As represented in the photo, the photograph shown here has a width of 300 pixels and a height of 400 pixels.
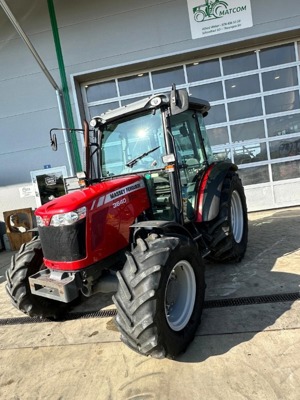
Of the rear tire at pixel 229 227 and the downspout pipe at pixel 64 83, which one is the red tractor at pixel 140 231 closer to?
the rear tire at pixel 229 227

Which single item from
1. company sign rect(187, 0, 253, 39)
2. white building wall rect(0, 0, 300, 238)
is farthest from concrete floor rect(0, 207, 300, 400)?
company sign rect(187, 0, 253, 39)

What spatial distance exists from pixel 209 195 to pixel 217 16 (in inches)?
207

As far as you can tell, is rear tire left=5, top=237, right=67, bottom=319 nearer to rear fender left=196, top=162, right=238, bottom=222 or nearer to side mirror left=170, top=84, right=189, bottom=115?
rear fender left=196, top=162, right=238, bottom=222

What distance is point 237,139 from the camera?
7.37m

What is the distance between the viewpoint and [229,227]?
353 cm

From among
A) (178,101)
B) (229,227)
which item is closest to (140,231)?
(178,101)

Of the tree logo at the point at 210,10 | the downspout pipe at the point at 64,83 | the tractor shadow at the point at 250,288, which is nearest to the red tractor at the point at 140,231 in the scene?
the tractor shadow at the point at 250,288

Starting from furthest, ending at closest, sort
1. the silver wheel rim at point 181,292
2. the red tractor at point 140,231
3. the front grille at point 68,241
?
the silver wheel rim at point 181,292, the front grille at point 68,241, the red tractor at point 140,231

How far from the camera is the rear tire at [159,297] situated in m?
2.11

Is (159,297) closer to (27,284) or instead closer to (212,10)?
(27,284)

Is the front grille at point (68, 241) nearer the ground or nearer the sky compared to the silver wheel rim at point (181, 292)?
nearer the sky

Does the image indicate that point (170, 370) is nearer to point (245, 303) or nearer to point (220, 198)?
point (245, 303)

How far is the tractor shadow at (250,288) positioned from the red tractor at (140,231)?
0.17m

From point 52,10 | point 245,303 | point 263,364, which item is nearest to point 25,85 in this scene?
point 52,10
